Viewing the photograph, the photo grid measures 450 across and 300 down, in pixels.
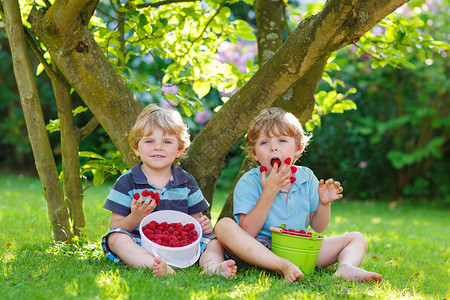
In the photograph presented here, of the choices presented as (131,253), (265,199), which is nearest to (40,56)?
(131,253)

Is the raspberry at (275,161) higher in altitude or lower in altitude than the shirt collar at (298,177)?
higher

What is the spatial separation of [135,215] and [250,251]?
1.97ft

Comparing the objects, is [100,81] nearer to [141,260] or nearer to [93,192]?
[141,260]

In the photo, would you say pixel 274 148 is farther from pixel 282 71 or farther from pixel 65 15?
pixel 65 15

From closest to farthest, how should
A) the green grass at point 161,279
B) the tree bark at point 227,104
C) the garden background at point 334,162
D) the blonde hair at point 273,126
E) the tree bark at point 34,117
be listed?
the green grass at point 161,279 < the garden background at point 334,162 < the tree bark at point 227,104 < the blonde hair at point 273,126 < the tree bark at point 34,117

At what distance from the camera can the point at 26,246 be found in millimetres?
2670

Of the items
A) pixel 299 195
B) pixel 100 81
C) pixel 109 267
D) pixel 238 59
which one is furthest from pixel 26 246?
pixel 238 59

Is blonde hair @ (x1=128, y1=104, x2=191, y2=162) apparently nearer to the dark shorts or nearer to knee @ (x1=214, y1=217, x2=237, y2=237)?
knee @ (x1=214, y1=217, x2=237, y2=237)

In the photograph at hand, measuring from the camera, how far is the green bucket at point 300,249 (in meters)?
2.17

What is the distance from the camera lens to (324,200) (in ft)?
7.92

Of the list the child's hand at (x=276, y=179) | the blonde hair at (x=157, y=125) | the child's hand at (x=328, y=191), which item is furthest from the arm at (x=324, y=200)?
the blonde hair at (x=157, y=125)

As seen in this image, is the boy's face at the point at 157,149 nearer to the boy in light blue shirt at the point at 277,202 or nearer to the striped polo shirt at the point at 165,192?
the striped polo shirt at the point at 165,192

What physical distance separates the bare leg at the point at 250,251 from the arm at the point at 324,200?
43cm

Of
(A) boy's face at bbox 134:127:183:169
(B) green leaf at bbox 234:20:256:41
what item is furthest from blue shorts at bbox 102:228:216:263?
(B) green leaf at bbox 234:20:256:41
